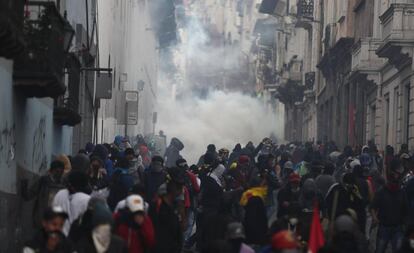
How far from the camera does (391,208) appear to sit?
1780 centimetres

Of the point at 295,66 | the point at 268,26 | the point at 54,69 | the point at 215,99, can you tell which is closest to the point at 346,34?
the point at 295,66

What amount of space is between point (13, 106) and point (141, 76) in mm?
50063

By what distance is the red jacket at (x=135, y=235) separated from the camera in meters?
12.1

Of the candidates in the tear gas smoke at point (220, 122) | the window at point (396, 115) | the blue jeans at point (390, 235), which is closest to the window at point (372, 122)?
the window at point (396, 115)

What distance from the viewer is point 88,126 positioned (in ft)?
110

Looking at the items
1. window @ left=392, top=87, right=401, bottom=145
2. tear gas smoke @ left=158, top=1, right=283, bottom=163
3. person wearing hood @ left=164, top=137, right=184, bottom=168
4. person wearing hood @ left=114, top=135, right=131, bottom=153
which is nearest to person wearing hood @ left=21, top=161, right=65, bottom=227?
person wearing hood @ left=114, top=135, right=131, bottom=153

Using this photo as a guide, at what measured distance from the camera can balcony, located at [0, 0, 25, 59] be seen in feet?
45.2

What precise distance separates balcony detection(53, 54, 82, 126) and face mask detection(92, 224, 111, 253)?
11891 millimetres

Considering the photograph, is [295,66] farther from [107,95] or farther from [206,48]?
[206,48]

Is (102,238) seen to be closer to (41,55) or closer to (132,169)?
(41,55)

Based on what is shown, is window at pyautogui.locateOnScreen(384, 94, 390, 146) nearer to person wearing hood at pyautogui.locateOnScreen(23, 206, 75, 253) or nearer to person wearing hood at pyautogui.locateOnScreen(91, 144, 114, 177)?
person wearing hood at pyautogui.locateOnScreen(91, 144, 114, 177)

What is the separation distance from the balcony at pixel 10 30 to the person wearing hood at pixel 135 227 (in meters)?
2.74

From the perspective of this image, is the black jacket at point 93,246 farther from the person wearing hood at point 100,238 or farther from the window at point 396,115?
the window at point 396,115

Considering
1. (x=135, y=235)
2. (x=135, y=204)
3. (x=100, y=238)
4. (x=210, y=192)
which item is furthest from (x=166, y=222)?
(x=210, y=192)
